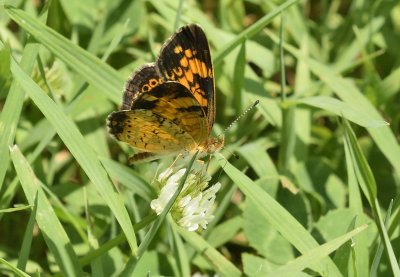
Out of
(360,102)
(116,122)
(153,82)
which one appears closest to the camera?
(116,122)

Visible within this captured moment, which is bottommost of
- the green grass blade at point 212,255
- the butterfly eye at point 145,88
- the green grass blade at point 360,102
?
the green grass blade at point 212,255

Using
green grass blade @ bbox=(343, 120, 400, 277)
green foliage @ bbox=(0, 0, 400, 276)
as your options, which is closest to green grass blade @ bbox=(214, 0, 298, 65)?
green foliage @ bbox=(0, 0, 400, 276)

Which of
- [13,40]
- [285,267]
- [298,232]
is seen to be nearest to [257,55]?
[13,40]

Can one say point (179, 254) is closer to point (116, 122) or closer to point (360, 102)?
point (116, 122)

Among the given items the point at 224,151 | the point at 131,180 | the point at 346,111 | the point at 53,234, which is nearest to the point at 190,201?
the point at 131,180

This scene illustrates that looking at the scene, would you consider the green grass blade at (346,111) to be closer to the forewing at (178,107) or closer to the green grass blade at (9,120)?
the forewing at (178,107)

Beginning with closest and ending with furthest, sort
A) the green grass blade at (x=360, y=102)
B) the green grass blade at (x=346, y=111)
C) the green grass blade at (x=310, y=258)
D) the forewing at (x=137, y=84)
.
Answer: the green grass blade at (x=310, y=258), the forewing at (x=137, y=84), the green grass blade at (x=346, y=111), the green grass blade at (x=360, y=102)

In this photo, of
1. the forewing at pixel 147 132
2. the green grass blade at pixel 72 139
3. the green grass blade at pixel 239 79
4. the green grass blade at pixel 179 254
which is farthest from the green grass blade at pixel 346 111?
the green grass blade at pixel 72 139
